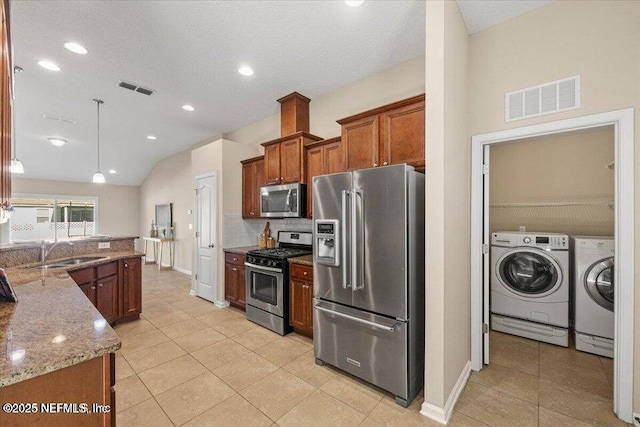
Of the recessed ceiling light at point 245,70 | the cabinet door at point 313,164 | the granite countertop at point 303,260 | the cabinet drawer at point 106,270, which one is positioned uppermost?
the recessed ceiling light at point 245,70

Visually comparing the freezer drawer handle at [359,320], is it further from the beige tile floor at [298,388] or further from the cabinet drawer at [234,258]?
the cabinet drawer at [234,258]

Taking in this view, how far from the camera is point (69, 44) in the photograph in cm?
276

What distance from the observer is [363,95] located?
3537 millimetres

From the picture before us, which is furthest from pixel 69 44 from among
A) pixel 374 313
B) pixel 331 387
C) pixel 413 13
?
pixel 331 387

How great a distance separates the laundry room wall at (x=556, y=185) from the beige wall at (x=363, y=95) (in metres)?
1.64

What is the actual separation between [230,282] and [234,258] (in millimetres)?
411

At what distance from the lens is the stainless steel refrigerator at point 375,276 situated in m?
2.10

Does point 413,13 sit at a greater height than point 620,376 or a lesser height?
greater

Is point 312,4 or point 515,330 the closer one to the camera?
point 312,4

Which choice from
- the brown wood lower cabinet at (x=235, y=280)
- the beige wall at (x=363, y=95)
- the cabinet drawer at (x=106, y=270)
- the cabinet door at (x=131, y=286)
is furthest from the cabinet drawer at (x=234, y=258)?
the beige wall at (x=363, y=95)

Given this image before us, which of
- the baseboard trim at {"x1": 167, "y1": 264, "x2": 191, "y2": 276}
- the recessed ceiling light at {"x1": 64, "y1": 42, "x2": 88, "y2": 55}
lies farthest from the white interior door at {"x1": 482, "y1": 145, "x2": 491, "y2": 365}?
the baseboard trim at {"x1": 167, "y1": 264, "x2": 191, "y2": 276}

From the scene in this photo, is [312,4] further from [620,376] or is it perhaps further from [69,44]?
[620,376]

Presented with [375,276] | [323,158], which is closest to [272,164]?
[323,158]

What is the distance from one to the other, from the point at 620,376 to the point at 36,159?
10.9m
